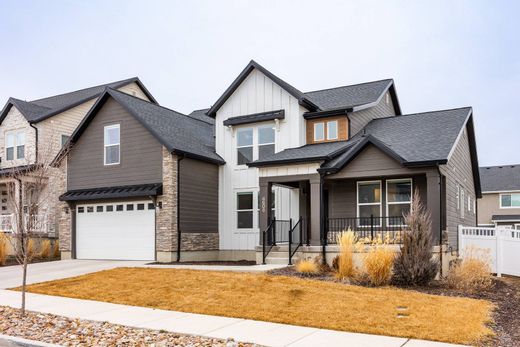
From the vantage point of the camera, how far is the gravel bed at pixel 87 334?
26.6 feet

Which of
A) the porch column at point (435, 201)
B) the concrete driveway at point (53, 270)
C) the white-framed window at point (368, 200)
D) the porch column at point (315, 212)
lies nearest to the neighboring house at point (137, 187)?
the concrete driveway at point (53, 270)

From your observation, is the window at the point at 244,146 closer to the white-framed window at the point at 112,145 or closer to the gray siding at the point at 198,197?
the gray siding at the point at 198,197

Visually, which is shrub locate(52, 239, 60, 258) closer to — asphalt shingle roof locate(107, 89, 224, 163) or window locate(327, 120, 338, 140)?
asphalt shingle roof locate(107, 89, 224, 163)

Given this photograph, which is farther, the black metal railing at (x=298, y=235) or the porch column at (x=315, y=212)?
the black metal railing at (x=298, y=235)

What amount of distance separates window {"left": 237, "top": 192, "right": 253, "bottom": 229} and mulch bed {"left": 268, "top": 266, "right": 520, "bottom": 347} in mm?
5900

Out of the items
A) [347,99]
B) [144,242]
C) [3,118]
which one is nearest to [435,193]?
[347,99]

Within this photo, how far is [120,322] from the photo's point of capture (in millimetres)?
9547

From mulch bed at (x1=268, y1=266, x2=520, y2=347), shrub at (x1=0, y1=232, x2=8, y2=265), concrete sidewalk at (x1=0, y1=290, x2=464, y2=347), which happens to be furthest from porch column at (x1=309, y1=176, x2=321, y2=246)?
shrub at (x1=0, y1=232, x2=8, y2=265)

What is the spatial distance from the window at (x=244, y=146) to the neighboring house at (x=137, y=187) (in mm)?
881

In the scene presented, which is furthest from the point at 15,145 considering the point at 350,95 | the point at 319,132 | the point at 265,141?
the point at 350,95

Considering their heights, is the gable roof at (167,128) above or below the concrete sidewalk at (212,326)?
above

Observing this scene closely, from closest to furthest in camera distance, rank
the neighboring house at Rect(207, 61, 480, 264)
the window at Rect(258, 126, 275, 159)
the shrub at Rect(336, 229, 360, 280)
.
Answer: the shrub at Rect(336, 229, 360, 280) → the neighboring house at Rect(207, 61, 480, 264) → the window at Rect(258, 126, 275, 159)

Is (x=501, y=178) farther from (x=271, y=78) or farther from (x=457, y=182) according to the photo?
(x=271, y=78)

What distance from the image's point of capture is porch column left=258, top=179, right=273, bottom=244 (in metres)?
18.9
